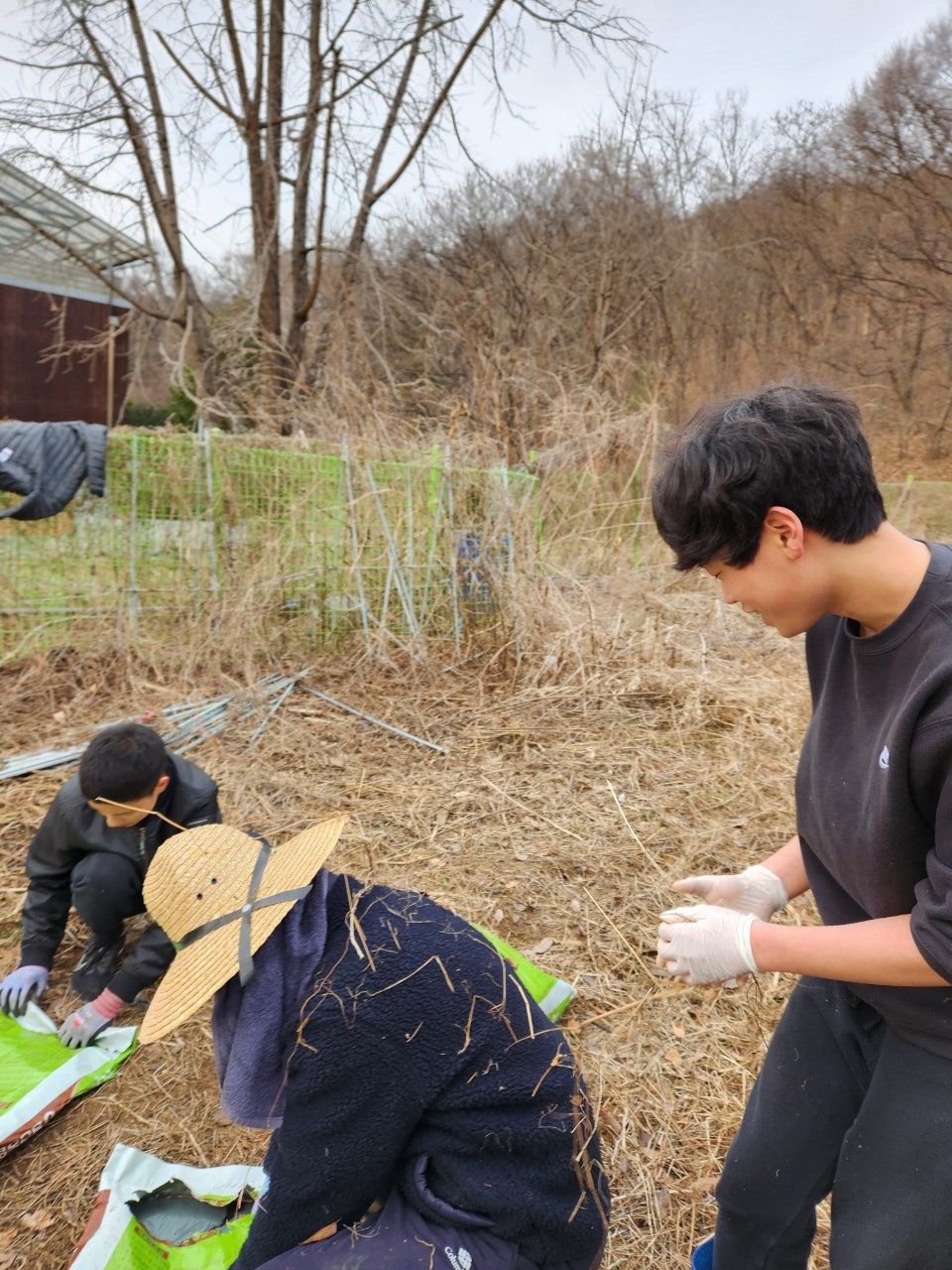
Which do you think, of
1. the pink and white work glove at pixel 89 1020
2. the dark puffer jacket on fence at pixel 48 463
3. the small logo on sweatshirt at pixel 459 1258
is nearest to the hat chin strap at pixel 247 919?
the small logo on sweatshirt at pixel 459 1258

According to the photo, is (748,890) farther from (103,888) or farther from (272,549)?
(272,549)

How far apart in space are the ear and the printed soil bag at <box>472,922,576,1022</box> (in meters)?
1.57

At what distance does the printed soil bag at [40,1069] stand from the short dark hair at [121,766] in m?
0.67

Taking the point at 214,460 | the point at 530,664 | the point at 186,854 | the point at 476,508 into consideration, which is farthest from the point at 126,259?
the point at 186,854

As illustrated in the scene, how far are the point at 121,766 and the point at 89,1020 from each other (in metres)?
0.73

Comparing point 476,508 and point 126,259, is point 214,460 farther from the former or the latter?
point 126,259

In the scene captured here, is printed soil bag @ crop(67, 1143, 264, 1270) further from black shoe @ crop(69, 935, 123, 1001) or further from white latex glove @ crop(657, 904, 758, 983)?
white latex glove @ crop(657, 904, 758, 983)

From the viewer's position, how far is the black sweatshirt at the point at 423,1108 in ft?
3.41

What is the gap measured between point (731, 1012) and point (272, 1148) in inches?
63.0

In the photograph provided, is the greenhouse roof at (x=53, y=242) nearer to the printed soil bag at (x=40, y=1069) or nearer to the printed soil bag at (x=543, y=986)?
the printed soil bag at (x=40, y=1069)

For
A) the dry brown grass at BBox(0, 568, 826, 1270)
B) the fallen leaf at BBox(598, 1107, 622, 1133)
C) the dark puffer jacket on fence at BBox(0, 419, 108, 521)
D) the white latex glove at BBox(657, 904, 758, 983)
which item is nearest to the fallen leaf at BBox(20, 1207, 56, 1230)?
the dry brown grass at BBox(0, 568, 826, 1270)

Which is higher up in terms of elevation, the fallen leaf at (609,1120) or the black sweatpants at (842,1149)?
the black sweatpants at (842,1149)

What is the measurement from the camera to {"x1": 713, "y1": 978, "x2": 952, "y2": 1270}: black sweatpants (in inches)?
37.1

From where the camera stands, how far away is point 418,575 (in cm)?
534
